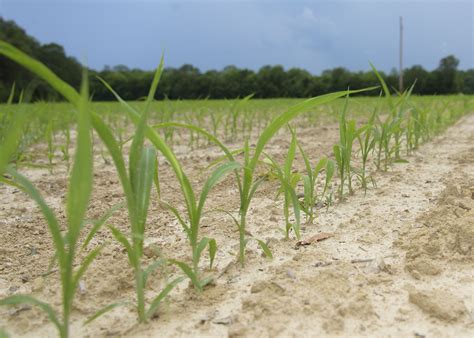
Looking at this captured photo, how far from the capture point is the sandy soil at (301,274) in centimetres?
81

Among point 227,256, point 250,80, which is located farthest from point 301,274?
point 250,80

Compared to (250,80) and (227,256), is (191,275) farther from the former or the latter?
(250,80)

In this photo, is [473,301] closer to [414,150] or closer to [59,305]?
[59,305]

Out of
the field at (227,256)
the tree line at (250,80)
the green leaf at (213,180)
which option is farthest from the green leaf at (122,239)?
the tree line at (250,80)

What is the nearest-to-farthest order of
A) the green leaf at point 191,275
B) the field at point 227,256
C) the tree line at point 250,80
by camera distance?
the field at point 227,256 → the green leaf at point 191,275 → the tree line at point 250,80

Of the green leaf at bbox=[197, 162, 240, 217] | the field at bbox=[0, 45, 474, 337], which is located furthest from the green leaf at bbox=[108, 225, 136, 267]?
the green leaf at bbox=[197, 162, 240, 217]

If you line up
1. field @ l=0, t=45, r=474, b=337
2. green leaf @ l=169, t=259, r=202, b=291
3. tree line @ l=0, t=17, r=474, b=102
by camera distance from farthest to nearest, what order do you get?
tree line @ l=0, t=17, r=474, b=102 → green leaf @ l=169, t=259, r=202, b=291 → field @ l=0, t=45, r=474, b=337

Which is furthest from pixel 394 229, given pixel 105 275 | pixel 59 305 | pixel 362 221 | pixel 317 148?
pixel 317 148

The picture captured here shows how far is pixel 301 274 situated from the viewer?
98 centimetres

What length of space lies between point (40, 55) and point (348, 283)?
25.5 metres

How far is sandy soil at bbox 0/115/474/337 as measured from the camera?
0.81 metres

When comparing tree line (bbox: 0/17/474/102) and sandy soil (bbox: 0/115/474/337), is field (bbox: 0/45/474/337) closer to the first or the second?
sandy soil (bbox: 0/115/474/337)

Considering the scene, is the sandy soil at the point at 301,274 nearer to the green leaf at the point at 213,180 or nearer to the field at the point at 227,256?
the field at the point at 227,256

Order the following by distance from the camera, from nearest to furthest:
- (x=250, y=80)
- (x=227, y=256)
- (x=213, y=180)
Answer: (x=213, y=180) < (x=227, y=256) < (x=250, y=80)
